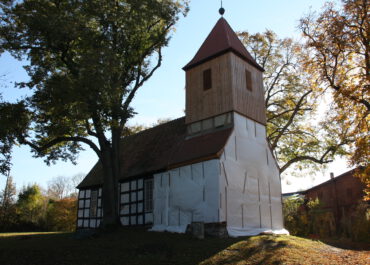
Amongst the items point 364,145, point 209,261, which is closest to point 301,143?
point 364,145

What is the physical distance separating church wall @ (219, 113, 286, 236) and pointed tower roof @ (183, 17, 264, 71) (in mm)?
3819

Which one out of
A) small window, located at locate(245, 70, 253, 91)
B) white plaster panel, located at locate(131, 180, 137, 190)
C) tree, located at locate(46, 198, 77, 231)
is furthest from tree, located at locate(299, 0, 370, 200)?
tree, located at locate(46, 198, 77, 231)

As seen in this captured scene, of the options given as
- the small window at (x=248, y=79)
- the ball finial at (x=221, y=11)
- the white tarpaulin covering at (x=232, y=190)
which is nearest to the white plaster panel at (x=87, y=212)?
the white tarpaulin covering at (x=232, y=190)

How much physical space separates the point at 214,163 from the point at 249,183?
2.57 metres

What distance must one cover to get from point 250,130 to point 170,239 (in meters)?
7.59

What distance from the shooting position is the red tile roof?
697 inches

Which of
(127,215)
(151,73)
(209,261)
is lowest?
(209,261)

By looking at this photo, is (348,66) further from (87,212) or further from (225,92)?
(87,212)

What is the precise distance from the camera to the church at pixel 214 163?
16.5 metres

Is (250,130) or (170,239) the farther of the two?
(250,130)

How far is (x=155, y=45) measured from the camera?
21.6 m

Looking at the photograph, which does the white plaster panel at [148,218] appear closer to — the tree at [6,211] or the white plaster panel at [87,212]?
the white plaster panel at [87,212]

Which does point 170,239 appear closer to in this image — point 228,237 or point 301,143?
point 228,237

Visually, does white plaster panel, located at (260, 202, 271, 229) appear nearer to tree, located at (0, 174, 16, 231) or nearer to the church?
the church
